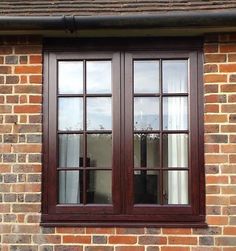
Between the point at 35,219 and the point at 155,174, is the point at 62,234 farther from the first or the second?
the point at 155,174

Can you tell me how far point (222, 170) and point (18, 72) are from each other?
2.32 meters

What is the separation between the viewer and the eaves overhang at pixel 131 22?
4.68 metres

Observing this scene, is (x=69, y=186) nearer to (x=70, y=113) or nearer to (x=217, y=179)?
(x=70, y=113)

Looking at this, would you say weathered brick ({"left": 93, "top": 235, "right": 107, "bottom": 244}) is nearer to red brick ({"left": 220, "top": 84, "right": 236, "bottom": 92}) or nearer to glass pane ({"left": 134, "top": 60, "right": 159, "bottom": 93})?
glass pane ({"left": 134, "top": 60, "right": 159, "bottom": 93})

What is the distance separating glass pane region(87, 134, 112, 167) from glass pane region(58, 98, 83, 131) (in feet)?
0.69

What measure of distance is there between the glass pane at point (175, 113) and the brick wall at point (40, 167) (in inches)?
9.6

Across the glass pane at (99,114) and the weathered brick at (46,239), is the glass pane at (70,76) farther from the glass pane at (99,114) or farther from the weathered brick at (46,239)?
the weathered brick at (46,239)

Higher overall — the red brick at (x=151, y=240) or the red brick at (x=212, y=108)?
the red brick at (x=212, y=108)

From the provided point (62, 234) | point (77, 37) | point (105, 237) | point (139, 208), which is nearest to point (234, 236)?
point (139, 208)

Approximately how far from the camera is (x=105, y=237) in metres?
4.91

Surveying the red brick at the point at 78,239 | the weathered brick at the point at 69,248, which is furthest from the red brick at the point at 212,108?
the weathered brick at the point at 69,248

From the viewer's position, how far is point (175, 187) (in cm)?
500

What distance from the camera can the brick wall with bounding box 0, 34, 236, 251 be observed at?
191 inches

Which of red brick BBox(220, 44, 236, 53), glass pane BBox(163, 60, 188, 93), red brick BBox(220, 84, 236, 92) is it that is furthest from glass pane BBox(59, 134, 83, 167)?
red brick BBox(220, 44, 236, 53)
